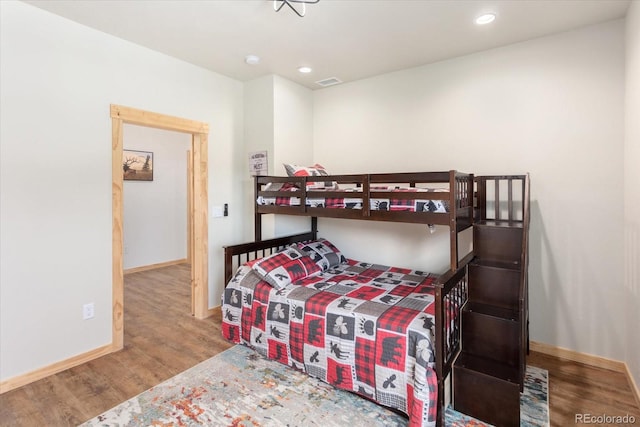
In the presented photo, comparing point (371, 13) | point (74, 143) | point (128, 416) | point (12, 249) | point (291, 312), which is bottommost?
point (128, 416)

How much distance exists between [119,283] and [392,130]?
2.98 meters

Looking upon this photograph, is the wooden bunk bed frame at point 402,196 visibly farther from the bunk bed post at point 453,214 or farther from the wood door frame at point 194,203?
the wood door frame at point 194,203

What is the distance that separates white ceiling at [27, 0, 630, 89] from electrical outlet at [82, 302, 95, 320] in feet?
7.20

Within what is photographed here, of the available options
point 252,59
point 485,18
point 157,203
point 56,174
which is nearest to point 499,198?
point 485,18

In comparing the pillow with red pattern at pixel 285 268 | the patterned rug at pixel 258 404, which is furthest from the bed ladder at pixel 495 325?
the pillow with red pattern at pixel 285 268

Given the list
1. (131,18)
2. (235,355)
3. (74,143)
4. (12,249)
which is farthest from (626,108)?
(12,249)

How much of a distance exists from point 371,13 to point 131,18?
1.77 meters

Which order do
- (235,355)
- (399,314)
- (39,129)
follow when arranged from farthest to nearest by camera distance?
1. (235,355)
2. (39,129)
3. (399,314)

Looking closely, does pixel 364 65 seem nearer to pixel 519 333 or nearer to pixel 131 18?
pixel 131 18

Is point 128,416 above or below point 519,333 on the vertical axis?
→ below

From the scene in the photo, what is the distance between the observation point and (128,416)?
6.38 feet

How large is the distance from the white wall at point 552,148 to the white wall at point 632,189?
12 cm

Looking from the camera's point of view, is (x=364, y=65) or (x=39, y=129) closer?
(x=39, y=129)

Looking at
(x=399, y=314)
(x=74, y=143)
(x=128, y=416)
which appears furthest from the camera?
(x=74, y=143)
